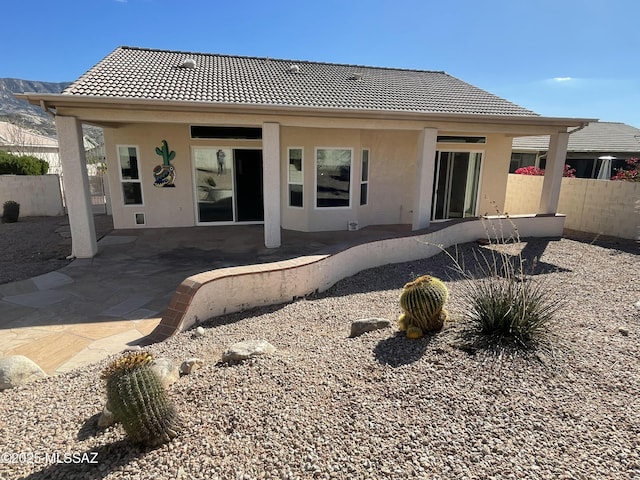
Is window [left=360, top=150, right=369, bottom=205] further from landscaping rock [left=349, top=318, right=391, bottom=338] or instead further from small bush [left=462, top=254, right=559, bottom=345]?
small bush [left=462, top=254, right=559, bottom=345]

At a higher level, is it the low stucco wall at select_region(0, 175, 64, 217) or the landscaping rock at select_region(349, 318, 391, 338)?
the low stucco wall at select_region(0, 175, 64, 217)

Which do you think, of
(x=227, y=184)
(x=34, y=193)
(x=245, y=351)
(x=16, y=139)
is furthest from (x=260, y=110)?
(x=16, y=139)

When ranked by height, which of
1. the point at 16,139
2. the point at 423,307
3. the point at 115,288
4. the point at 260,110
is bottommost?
the point at 115,288

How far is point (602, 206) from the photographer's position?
468 inches

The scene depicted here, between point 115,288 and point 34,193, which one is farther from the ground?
point 34,193

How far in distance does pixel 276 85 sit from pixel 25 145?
78.1ft

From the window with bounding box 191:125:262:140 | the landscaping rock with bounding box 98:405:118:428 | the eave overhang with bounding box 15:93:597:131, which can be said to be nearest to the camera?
the landscaping rock with bounding box 98:405:118:428

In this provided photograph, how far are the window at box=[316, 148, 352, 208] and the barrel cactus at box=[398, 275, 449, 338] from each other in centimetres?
692

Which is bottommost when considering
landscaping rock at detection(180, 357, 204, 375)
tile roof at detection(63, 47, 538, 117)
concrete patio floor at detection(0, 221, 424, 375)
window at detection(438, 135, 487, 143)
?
concrete patio floor at detection(0, 221, 424, 375)

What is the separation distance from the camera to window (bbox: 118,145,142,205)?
35.5ft

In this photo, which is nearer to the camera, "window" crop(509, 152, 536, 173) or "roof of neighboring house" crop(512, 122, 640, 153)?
"roof of neighboring house" crop(512, 122, 640, 153)

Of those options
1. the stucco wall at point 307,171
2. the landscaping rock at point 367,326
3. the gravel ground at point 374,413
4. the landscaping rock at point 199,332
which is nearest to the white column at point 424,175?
the stucco wall at point 307,171

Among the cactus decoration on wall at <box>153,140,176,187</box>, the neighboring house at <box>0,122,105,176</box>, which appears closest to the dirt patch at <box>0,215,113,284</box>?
the cactus decoration on wall at <box>153,140,176,187</box>

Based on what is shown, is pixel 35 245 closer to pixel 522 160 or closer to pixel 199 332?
pixel 199 332
